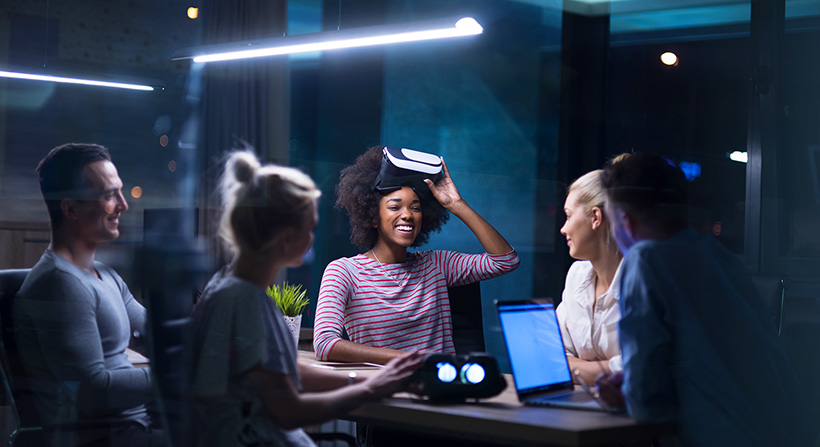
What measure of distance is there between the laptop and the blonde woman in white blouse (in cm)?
5

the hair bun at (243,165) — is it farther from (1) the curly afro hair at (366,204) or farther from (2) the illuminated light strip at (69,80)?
(2) the illuminated light strip at (69,80)

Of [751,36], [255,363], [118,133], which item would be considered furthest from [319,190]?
[751,36]

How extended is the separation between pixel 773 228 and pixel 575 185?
1.78 feet

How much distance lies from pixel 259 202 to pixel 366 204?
0.63 metres

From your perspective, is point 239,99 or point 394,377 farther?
point 239,99

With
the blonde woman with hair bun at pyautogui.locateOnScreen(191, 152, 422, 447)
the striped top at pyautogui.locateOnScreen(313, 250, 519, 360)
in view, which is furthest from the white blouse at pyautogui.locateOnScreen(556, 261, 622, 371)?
the blonde woman with hair bun at pyautogui.locateOnScreen(191, 152, 422, 447)

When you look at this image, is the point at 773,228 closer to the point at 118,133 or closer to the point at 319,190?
the point at 319,190

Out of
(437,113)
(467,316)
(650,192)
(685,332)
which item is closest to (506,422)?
(685,332)

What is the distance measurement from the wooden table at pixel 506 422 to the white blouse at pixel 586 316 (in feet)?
0.77

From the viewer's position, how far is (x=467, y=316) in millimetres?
2107

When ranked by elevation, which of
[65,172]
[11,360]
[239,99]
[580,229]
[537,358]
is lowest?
[11,360]

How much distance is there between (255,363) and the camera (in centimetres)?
130

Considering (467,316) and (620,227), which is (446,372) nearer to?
(620,227)

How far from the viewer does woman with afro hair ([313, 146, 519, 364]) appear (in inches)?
75.4
